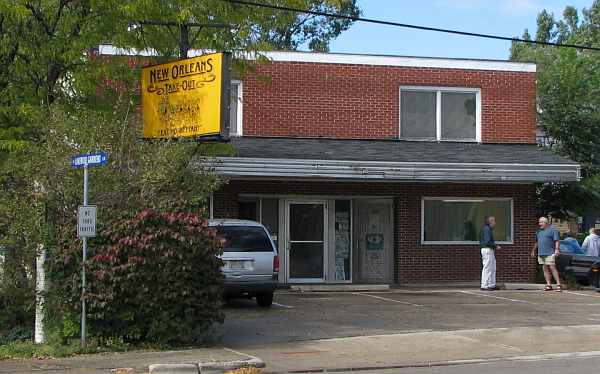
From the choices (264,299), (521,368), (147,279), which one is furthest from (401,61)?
(521,368)

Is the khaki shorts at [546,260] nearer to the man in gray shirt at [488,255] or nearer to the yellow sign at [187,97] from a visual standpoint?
the man in gray shirt at [488,255]

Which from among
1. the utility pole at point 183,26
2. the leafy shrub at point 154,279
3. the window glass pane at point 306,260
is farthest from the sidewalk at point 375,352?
the window glass pane at point 306,260

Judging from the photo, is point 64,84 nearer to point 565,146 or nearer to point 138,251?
point 138,251

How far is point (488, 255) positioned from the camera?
20906 mm

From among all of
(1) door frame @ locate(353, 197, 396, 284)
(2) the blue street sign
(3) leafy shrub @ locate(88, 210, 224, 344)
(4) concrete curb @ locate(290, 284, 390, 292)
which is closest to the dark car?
(1) door frame @ locate(353, 197, 396, 284)

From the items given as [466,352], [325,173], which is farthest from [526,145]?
[466,352]

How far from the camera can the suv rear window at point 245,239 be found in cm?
1612

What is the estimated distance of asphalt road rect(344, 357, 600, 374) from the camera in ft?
35.1

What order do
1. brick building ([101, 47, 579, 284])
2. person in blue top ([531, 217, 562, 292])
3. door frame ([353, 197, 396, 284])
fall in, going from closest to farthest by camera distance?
person in blue top ([531, 217, 562, 292]), brick building ([101, 47, 579, 284]), door frame ([353, 197, 396, 284])

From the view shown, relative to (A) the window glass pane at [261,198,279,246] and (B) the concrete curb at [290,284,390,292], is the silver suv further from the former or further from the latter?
(A) the window glass pane at [261,198,279,246]

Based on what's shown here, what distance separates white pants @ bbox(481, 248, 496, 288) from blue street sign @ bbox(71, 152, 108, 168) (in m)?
11.8

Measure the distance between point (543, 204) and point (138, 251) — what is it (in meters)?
16.2

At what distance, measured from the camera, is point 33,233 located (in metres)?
12.1

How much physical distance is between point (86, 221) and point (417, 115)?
42.6ft
